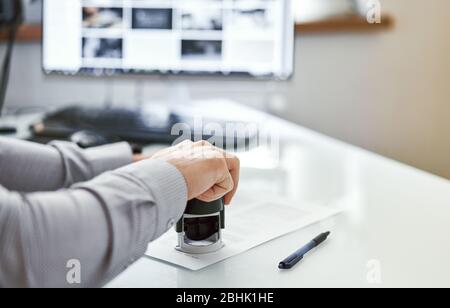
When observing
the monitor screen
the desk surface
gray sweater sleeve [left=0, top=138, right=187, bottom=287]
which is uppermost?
the monitor screen

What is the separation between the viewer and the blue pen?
597 millimetres

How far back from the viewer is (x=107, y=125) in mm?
1288

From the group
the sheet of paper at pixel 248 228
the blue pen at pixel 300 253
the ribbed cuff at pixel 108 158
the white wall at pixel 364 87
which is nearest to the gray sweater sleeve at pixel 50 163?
the ribbed cuff at pixel 108 158

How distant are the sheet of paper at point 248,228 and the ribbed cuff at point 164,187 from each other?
0.07 metres

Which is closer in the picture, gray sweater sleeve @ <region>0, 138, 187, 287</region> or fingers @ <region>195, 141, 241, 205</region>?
gray sweater sleeve @ <region>0, 138, 187, 287</region>

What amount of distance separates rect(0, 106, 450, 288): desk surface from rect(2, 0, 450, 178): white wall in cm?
65

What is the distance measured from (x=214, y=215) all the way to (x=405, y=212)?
305 mm

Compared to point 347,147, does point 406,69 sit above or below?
above

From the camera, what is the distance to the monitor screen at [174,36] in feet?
4.11

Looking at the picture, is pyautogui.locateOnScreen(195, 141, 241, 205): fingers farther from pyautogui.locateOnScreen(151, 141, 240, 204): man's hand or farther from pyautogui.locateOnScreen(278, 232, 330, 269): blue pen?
pyautogui.locateOnScreen(278, 232, 330, 269): blue pen

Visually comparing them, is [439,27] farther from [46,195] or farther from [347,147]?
[46,195]

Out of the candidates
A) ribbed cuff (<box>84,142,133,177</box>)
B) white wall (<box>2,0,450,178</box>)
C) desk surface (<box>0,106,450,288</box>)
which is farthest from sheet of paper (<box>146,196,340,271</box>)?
white wall (<box>2,0,450,178</box>)

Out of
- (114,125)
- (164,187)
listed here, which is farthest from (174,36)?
(164,187)
